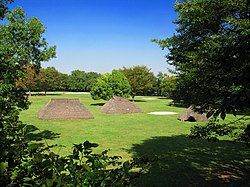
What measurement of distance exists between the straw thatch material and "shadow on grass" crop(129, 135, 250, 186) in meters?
13.1

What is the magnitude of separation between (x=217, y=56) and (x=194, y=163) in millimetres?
7892

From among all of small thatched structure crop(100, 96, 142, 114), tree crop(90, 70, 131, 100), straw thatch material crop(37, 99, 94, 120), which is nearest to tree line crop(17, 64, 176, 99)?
tree crop(90, 70, 131, 100)

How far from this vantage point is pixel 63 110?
Result: 27.5 metres

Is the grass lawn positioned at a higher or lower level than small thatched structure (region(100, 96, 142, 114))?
lower

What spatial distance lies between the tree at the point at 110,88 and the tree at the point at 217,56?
114 feet

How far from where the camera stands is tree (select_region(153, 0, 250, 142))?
438cm

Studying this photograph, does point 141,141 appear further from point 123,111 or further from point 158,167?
point 123,111

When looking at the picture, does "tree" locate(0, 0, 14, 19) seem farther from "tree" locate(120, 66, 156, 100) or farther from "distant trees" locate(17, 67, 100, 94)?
"tree" locate(120, 66, 156, 100)

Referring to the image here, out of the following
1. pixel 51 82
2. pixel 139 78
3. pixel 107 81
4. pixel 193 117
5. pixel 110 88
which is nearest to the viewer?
pixel 193 117

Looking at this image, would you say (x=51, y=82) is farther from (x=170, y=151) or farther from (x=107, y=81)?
(x=170, y=151)

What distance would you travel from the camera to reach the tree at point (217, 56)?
4375 millimetres

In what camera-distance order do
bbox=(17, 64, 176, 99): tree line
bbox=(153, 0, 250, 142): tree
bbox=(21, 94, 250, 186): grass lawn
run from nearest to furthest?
1. bbox=(153, 0, 250, 142): tree
2. bbox=(21, 94, 250, 186): grass lawn
3. bbox=(17, 64, 176, 99): tree line

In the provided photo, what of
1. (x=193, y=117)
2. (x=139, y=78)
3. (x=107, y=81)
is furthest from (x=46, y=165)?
(x=139, y=78)

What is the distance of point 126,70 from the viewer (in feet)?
220
